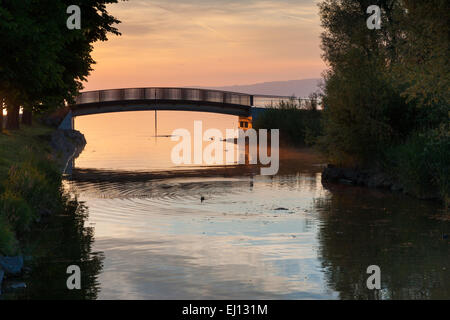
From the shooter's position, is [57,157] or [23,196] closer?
[23,196]

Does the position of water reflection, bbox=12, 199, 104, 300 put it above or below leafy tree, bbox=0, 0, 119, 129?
below

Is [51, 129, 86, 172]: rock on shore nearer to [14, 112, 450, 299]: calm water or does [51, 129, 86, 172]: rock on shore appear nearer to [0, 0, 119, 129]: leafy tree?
[0, 0, 119, 129]: leafy tree

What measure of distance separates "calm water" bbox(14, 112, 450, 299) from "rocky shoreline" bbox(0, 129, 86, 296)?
730 millimetres

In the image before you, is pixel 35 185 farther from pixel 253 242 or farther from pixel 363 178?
pixel 363 178

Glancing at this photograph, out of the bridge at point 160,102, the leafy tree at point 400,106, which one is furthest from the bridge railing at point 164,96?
the leafy tree at point 400,106

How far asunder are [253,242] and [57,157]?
28.4 meters

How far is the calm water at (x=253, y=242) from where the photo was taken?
47.3 feet

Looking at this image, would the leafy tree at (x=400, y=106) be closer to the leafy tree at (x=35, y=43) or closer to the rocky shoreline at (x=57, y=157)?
the leafy tree at (x=35, y=43)

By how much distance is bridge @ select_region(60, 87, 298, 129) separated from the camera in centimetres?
7731

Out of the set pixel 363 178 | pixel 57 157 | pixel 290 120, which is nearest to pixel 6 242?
pixel 363 178

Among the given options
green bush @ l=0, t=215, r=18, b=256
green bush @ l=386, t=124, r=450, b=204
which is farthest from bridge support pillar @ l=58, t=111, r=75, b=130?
green bush @ l=0, t=215, r=18, b=256

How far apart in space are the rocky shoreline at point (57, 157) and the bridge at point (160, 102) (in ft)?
21.8

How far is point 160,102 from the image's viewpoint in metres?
78.7
